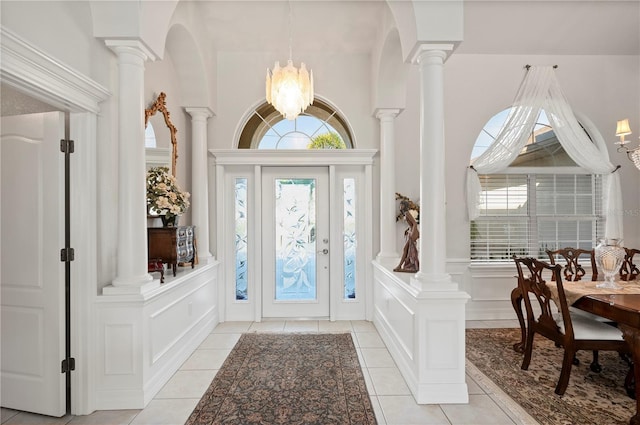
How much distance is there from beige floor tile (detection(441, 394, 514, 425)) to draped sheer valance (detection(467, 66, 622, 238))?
8.78 ft

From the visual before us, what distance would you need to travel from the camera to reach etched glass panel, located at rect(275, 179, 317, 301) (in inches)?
193

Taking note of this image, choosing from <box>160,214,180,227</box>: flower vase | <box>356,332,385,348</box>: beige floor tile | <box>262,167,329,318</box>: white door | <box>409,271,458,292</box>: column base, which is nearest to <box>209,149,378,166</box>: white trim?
<box>262,167,329,318</box>: white door

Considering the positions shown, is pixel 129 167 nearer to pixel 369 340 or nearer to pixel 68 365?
pixel 68 365

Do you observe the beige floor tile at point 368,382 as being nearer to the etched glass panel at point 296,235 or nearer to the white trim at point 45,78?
the etched glass panel at point 296,235

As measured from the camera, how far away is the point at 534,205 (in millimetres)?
5062

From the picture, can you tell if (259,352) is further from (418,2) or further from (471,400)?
(418,2)

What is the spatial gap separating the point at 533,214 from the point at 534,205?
13 centimetres

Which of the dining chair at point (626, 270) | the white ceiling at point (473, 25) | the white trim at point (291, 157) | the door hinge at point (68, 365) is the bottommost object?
the door hinge at point (68, 365)

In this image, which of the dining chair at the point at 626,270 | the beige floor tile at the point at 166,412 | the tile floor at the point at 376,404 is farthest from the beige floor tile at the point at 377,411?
the dining chair at the point at 626,270

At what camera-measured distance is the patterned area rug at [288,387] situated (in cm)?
257

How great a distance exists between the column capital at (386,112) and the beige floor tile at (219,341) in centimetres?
317

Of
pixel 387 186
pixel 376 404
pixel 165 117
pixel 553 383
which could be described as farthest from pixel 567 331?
pixel 165 117

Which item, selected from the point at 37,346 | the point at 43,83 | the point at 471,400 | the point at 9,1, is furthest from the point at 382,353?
the point at 9,1

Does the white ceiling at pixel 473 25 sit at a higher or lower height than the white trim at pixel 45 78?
higher
